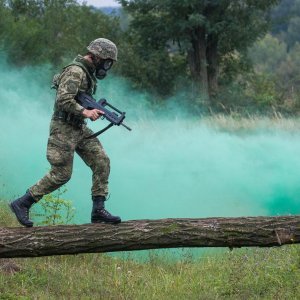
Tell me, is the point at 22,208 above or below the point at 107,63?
below

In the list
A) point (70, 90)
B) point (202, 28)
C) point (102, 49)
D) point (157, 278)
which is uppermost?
point (202, 28)

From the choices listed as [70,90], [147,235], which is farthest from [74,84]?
[147,235]

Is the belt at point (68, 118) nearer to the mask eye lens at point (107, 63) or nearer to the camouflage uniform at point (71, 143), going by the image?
the camouflage uniform at point (71, 143)

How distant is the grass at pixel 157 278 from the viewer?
24.1 feet

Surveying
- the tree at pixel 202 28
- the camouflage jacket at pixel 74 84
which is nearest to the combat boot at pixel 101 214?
the camouflage jacket at pixel 74 84

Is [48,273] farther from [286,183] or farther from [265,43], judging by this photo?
[265,43]

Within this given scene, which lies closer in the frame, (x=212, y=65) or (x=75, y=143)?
(x=75, y=143)

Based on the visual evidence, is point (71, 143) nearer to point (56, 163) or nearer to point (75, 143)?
point (75, 143)

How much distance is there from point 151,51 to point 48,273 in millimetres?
18511

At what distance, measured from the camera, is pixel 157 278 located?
824 centimetres

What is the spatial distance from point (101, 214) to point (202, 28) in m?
19.2

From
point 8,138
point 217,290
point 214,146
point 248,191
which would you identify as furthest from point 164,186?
point 217,290

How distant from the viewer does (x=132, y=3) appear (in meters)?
26.8

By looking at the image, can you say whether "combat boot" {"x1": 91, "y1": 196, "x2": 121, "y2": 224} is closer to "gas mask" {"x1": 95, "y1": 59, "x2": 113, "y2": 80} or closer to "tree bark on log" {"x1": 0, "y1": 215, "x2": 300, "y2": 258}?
"tree bark on log" {"x1": 0, "y1": 215, "x2": 300, "y2": 258}
